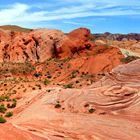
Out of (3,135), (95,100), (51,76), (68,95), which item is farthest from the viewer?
(51,76)

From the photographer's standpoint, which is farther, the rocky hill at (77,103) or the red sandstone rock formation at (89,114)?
the rocky hill at (77,103)

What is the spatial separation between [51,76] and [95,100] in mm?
31470

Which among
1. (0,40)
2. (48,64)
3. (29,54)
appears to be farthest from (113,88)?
(0,40)

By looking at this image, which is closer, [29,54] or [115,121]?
[115,121]

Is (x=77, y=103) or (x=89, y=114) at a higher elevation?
(x=77, y=103)

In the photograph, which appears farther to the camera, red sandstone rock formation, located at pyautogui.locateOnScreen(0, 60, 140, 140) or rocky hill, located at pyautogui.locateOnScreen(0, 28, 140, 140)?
rocky hill, located at pyautogui.locateOnScreen(0, 28, 140, 140)

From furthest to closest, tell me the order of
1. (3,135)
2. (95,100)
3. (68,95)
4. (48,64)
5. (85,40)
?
(85,40) → (48,64) → (68,95) → (95,100) → (3,135)

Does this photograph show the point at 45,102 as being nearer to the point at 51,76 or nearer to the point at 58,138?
the point at 58,138

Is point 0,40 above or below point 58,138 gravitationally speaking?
above

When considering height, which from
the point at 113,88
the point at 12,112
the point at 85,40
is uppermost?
the point at 85,40

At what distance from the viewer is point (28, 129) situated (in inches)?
1007

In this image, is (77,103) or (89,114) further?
(77,103)

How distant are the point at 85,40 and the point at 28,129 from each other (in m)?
49.3

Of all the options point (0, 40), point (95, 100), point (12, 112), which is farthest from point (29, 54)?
point (95, 100)
